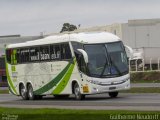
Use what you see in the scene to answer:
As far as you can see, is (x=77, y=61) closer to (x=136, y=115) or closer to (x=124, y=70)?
(x=124, y=70)

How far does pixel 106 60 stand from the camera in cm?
3391

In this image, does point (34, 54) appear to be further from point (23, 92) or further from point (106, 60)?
point (106, 60)

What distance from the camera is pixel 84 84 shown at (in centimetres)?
3403

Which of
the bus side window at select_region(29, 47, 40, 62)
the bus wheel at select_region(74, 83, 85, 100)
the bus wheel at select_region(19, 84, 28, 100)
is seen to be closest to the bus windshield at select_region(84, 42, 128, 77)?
the bus wheel at select_region(74, 83, 85, 100)

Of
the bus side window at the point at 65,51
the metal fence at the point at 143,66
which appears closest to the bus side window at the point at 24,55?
the bus side window at the point at 65,51

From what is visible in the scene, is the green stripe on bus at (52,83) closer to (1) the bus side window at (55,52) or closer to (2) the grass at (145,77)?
(1) the bus side window at (55,52)

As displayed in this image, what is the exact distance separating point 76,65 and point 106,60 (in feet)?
5.37

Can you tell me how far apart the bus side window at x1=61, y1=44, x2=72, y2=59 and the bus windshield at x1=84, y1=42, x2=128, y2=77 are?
1525mm

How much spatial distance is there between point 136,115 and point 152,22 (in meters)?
69.7

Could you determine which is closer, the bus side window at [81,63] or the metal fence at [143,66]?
the bus side window at [81,63]

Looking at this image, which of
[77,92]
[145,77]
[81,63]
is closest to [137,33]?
[145,77]

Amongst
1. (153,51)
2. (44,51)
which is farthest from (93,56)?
(153,51)

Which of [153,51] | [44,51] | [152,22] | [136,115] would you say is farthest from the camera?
[152,22]

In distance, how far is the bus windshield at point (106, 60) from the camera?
3381cm
